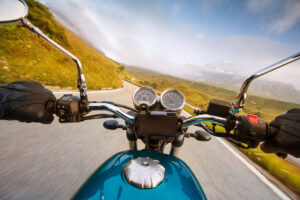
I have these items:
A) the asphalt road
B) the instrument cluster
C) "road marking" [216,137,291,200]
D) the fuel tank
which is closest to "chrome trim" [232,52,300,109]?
the fuel tank

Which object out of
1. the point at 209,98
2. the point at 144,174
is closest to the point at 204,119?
the point at 144,174

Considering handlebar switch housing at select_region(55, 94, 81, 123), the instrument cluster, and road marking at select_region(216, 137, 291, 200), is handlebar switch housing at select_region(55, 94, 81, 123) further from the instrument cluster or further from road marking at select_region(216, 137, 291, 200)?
road marking at select_region(216, 137, 291, 200)

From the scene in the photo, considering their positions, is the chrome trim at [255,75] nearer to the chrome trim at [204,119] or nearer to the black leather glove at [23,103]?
the chrome trim at [204,119]

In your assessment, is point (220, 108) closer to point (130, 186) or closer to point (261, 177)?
point (130, 186)

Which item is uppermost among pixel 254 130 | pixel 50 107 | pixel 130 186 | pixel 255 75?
pixel 255 75

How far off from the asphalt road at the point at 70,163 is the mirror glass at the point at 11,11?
6.57 feet

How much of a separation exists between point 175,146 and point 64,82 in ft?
36.8

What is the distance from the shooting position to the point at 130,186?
2.56 feet

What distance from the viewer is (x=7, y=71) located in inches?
265

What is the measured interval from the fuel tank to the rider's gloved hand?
63 cm

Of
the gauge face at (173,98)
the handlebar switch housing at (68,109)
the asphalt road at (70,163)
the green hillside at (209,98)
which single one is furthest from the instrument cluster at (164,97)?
the green hillside at (209,98)

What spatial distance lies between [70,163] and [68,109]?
6.01 feet

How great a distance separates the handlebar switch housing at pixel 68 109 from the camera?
3.31 feet

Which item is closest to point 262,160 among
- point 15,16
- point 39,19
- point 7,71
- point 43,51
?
point 15,16
